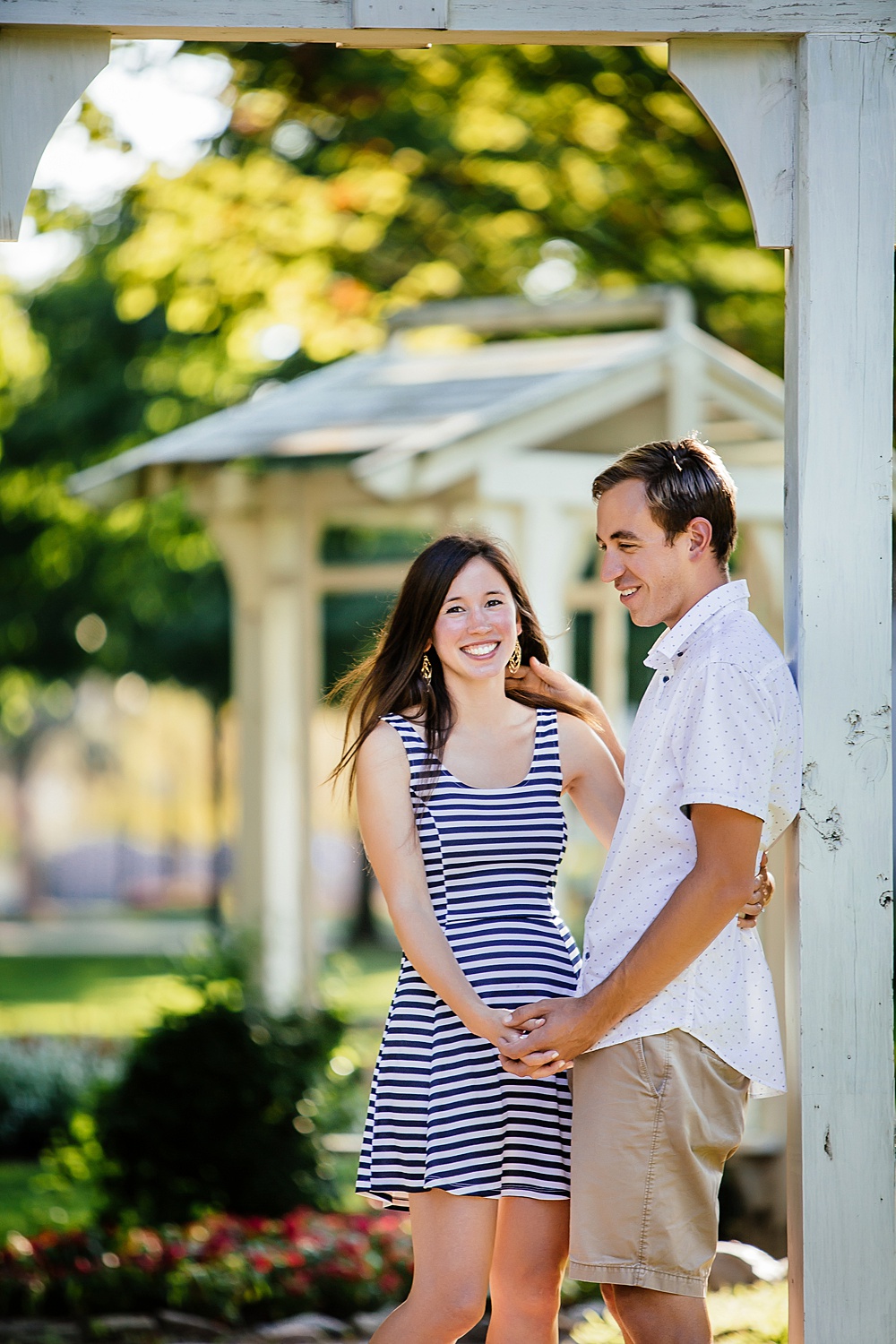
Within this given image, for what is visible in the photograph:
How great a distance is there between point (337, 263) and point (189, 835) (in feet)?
66.4

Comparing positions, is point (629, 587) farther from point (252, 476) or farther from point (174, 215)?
point (174, 215)

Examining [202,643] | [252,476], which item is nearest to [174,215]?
[252,476]

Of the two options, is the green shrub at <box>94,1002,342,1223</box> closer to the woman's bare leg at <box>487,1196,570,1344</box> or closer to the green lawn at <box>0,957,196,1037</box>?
the woman's bare leg at <box>487,1196,570,1344</box>

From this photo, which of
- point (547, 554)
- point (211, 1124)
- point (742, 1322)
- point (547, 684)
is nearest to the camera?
point (547, 684)

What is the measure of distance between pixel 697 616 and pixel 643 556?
14 centimetres

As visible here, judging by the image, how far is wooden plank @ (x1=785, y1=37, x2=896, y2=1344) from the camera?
2.62 meters

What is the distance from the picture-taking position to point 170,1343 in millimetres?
4207

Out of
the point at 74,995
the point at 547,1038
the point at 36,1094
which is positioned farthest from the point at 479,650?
the point at 74,995

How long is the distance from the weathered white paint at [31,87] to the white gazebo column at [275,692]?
408 cm

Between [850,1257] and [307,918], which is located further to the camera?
[307,918]

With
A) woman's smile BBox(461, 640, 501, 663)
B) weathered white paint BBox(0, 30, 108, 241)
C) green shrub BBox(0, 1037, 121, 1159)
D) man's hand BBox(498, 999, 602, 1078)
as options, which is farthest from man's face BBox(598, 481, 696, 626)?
green shrub BBox(0, 1037, 121, 1159)

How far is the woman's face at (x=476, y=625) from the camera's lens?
113 inches

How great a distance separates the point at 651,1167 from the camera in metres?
2.49

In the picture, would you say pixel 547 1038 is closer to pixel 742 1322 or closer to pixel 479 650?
pixel 479 650
